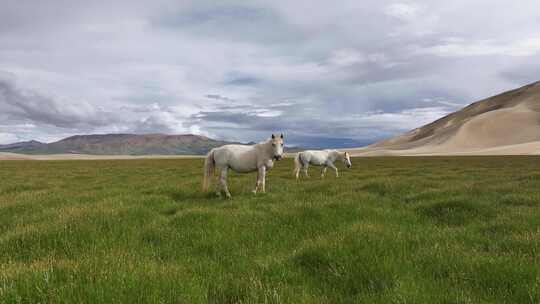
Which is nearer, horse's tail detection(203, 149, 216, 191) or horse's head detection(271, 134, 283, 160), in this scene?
horse's head detection(271, 134, 283, 160)

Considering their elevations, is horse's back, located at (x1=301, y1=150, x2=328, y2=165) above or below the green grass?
above

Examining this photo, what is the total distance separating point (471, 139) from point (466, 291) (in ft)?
692

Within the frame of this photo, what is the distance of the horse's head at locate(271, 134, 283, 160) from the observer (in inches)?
621

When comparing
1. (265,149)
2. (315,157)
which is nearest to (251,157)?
(265,149)

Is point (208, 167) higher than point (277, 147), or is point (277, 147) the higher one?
point (277, 147)

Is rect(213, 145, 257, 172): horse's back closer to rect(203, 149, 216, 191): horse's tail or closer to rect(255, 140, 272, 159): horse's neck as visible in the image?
rect(255, 140, 272, 159): horse's neck

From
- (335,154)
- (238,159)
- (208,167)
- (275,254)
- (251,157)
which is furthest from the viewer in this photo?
(335,154)

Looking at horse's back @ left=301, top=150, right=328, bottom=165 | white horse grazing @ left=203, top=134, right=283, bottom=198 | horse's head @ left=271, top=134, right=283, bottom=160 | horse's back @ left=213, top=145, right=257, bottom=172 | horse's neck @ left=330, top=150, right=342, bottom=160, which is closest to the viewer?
horse's head @ left=271, top=134, right=283, bottom=160

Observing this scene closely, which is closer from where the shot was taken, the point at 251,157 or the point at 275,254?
the point at 275,254

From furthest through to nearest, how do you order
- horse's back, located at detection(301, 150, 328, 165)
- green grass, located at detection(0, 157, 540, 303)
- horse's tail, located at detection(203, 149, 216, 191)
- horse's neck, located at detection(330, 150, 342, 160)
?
horse's neck, located at detection(330, 150, 342, 160) → horse's back, located at detection(301, 150, 328, 165) → horse's tail, located at detection(203, 149, 216, 191) → green grass, located at detection(0, 157, 540, 303)

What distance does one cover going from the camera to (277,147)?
15.8 m

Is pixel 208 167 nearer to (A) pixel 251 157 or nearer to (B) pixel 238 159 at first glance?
(B) pixel 238 159

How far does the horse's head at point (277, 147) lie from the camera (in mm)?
15773

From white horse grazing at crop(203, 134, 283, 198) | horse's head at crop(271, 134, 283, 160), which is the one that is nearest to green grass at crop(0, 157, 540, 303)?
white horse grazing at crop(203, 134, 283, 198)
